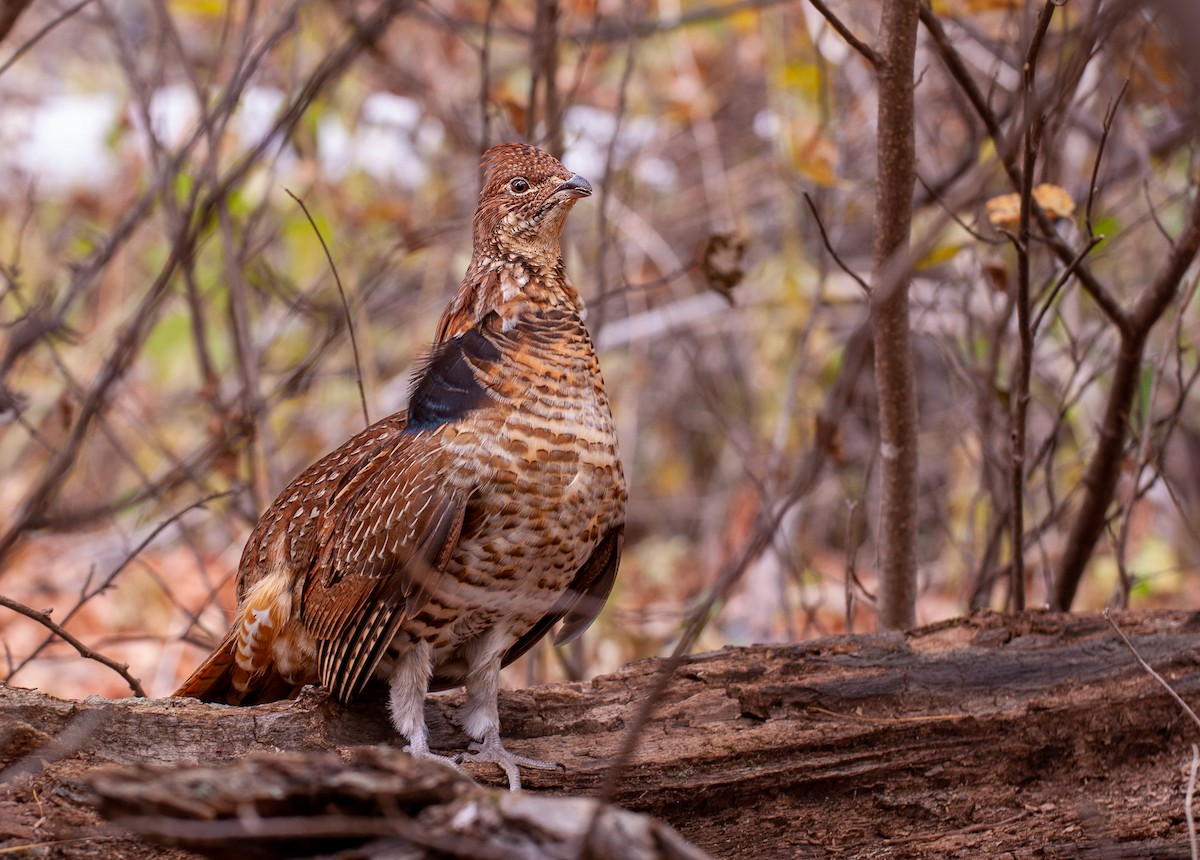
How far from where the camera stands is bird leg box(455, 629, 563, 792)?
328 centimetres

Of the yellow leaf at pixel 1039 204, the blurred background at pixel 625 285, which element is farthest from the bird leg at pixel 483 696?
the yellow leaf at pixel 1039 204

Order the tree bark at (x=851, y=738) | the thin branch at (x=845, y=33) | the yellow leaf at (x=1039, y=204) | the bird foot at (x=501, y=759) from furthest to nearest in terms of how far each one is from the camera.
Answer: the yellow leaf at (x=1039, y=204) < the bird foot at (x=501, y=759) < the tree bark at (x=851, y=738) < the thin branch at (x=845, y=33)

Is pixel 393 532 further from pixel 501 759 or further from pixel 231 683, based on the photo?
pixel 231 683

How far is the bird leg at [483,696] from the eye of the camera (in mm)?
3279

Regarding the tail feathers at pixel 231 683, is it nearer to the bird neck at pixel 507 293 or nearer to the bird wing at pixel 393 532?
the bird wing at pixel 393 532

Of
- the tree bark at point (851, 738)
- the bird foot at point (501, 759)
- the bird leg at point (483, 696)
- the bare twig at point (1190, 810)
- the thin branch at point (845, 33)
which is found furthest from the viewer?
the bird leg at point (483, 696)

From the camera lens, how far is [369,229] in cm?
854

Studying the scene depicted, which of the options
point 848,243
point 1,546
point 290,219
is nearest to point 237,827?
point 1,546

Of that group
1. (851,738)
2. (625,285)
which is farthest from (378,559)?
(625,285)

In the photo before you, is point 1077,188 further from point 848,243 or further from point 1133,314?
point 848,243

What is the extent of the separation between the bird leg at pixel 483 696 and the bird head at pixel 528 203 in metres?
1.15

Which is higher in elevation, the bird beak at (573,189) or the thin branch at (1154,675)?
the bird beak at (573,189)

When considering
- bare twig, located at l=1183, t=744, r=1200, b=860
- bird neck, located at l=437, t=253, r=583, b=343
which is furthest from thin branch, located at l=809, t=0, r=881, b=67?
bare twig, located at l=1183, t=744, r=1200, b=860

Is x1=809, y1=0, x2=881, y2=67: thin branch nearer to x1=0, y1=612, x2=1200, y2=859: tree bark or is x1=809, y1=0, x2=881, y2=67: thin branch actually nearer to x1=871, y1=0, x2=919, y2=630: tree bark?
x1=871, y1=0, x2=919, y2=630: tree bark
